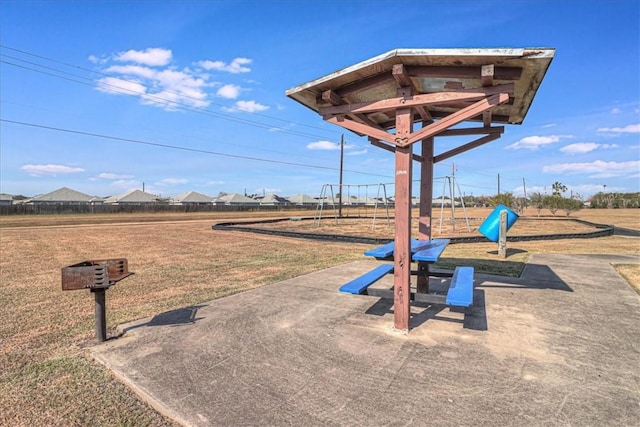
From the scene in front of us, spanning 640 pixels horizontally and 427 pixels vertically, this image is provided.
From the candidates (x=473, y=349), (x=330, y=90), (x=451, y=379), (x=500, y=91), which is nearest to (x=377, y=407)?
(x=451, y=379)

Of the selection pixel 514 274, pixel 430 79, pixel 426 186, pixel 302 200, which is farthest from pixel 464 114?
pixel 302 200

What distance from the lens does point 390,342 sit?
139 inches

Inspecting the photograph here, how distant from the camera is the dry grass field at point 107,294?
249 centimetres

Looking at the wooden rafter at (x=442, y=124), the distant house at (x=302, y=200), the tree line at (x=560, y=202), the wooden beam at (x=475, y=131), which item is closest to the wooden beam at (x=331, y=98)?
the wooden rafter at (x=442, y=124)

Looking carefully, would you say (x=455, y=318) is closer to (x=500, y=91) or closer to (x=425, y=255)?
(x=425, y=255)

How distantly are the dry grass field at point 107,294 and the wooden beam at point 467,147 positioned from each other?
308 cm

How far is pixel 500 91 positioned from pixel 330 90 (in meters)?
1.90

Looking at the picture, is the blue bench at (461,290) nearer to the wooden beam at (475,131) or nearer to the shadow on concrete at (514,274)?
the shadow on concrete at (514,274)

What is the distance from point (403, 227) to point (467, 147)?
257 cm

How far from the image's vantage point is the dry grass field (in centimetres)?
249

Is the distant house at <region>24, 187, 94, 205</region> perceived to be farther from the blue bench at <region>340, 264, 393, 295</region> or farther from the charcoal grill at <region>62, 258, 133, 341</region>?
the blue bench at <region>340, 264, 393, 295</region>

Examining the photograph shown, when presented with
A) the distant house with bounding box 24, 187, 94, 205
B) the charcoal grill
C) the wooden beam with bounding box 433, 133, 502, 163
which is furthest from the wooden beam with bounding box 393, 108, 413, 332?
the distant house with bounding box 24, 187, 94, 205

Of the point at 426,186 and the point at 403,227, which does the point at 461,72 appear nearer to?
the point at 403,227

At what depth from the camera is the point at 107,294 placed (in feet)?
18.6
